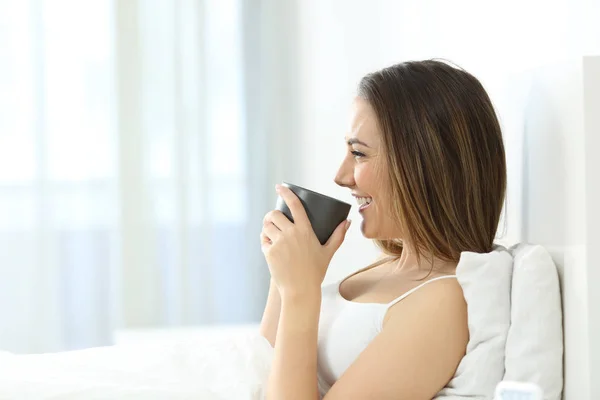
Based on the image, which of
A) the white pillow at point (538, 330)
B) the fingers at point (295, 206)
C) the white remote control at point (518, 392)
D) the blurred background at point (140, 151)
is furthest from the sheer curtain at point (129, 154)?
the white remote control at point (518, 392)

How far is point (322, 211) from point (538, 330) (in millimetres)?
371

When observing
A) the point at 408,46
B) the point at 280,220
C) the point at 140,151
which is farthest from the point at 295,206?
the point at 140,151

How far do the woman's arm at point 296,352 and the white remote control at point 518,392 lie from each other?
1.61ft

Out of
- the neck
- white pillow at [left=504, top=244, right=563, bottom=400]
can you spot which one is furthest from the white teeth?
white pillow at [left=504, top=244, right=563, bottom=400]

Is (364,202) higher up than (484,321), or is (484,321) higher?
(364,202)

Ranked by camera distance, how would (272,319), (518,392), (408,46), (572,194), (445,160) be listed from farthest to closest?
(408,46) → (272,319) → (445,160) → (572,194) → (518,392)

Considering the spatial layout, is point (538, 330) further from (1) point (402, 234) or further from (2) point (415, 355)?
(1) point (402, 234)

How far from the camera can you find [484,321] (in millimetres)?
1026

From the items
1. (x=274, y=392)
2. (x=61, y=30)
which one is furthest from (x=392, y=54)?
(x=274, y=392)

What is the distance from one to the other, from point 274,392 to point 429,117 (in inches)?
18.2

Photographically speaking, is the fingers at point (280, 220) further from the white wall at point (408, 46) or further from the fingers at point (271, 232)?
the white wall at point (408, 46)

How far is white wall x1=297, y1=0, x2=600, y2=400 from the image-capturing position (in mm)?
912

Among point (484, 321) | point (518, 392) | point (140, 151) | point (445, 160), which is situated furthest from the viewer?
point (140, 151)

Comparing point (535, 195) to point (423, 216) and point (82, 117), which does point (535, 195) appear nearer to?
point (423, 216)
